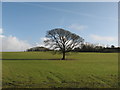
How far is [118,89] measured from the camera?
4.50 meters

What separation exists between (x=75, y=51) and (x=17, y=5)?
633 inches

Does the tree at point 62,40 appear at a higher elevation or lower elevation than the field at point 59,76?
higher

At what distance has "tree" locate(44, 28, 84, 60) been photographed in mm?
21250

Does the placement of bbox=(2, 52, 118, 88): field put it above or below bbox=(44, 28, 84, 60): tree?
below

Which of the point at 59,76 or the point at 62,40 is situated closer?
the point at 59,76

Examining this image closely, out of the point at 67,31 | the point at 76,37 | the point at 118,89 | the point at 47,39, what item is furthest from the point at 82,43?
the point at 118,89

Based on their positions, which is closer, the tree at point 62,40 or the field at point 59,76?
the field at point 59,76

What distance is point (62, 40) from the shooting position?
69.9 feet

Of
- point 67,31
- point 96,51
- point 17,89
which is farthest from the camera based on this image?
point 96,51

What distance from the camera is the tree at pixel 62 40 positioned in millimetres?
21250

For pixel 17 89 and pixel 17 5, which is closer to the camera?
pixel 17 89

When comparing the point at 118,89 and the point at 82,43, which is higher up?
the point at 82,43

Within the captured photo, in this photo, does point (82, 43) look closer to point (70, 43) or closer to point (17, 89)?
point (70, 43)

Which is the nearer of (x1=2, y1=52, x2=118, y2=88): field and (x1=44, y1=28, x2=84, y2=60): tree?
(x1=2, y1=52, x2=118, y2=88): field
